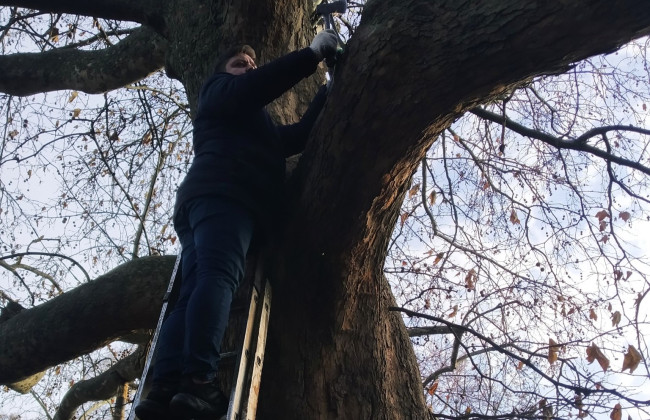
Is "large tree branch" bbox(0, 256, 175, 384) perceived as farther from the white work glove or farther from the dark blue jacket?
the white work glove

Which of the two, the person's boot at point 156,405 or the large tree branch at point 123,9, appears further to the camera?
the large tree branch at point 123,9

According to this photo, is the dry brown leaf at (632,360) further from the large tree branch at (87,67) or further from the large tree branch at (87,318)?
the large tree branch at (87,67)

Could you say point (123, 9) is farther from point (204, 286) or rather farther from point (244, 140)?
point (204, 286)

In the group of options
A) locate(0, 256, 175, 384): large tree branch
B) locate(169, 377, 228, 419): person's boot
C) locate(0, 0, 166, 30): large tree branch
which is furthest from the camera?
locate(0, 0, 166, 30): large tree branch

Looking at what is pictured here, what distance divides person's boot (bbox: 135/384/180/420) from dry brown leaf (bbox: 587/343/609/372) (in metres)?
3.22

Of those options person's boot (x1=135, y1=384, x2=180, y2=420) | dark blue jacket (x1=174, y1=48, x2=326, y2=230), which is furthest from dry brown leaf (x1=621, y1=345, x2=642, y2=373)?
person's boot (x1=135, y1=384, x2=180, y2=420)

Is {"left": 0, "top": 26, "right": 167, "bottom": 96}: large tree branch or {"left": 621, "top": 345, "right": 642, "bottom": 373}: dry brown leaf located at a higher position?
{"left": 0, "top": 26, "right": 167, "bottom": 96}: large tree branch

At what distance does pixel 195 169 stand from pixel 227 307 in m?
0.68

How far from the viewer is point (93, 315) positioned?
134 inches

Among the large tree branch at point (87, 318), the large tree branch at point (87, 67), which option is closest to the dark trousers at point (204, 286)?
the large tree branch at point (87, 318)

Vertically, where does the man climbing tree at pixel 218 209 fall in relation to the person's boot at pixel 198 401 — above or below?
above

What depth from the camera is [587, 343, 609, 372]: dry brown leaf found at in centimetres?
432

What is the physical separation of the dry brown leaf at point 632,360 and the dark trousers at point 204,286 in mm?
2997

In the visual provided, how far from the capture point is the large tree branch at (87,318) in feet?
11.1
